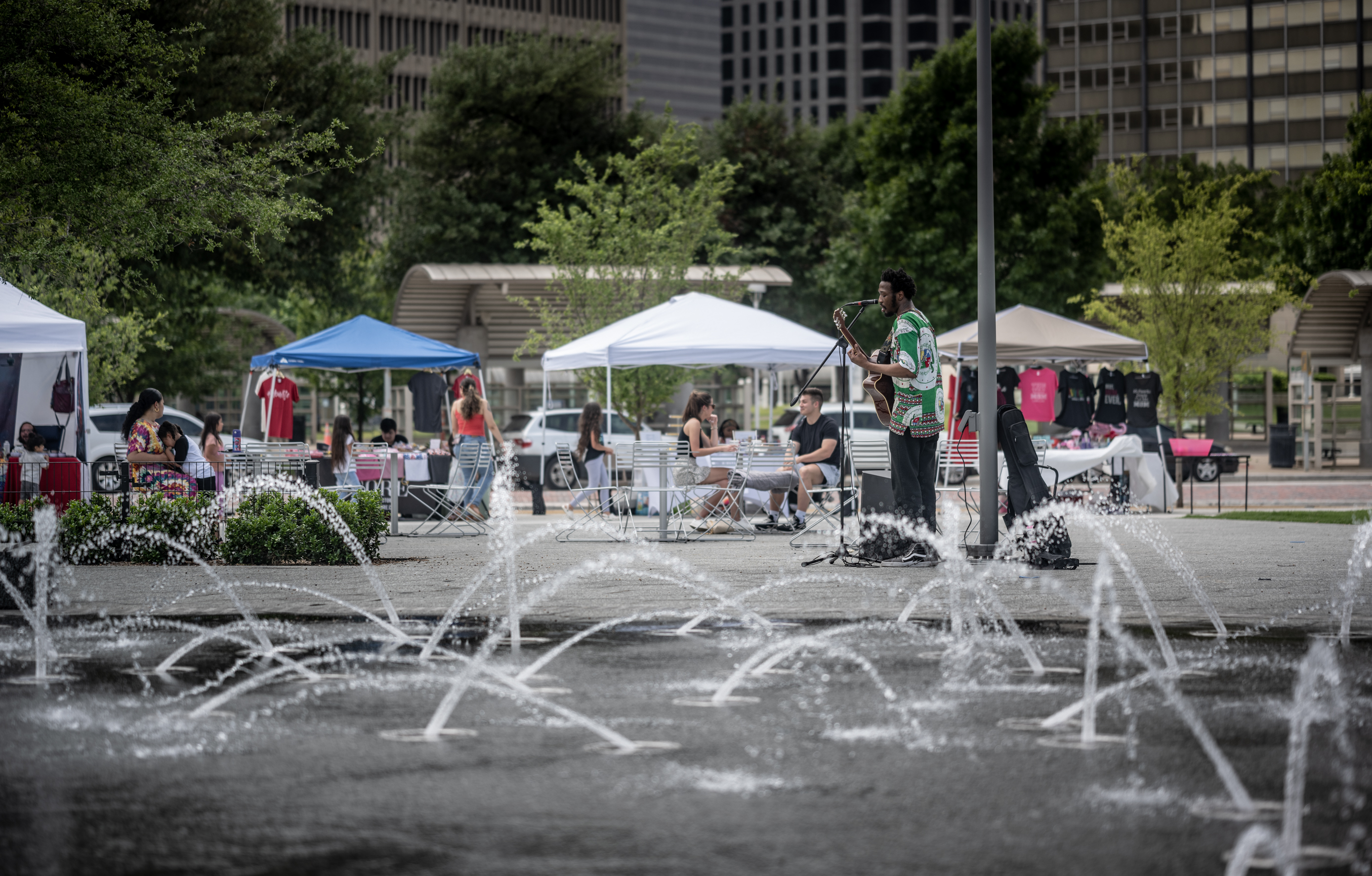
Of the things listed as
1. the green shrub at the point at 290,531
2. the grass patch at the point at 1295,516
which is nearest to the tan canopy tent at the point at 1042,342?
the grass patch at the point at 1295,516

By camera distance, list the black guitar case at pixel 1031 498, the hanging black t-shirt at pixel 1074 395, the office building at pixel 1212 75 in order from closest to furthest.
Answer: the black guitar case at pixel 1031 498 → the hanging black t-shirt at pixel 1074 395 → the office building at pixel 1212 75

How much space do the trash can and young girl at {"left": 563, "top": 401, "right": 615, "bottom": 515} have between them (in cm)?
1882

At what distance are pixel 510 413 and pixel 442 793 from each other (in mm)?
32265

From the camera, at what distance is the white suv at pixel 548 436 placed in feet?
92.0

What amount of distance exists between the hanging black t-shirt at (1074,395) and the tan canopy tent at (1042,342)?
1.40 metres

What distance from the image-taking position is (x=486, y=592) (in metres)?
10.8

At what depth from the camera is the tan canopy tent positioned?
1922 centimetres

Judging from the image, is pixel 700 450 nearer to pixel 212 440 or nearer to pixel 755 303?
pixel 212 440

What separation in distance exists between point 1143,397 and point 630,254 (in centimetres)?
1257

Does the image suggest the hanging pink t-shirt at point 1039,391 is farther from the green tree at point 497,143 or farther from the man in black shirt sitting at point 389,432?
the green tree at point 497,143

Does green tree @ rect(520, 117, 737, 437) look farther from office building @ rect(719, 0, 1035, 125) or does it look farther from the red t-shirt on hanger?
office building @ rect(719, 0, 1035, 125)

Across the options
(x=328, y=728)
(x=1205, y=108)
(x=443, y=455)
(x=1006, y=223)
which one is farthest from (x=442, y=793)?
(x=1205, y=108)

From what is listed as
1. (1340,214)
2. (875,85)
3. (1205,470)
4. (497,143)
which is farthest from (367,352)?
(875,85)

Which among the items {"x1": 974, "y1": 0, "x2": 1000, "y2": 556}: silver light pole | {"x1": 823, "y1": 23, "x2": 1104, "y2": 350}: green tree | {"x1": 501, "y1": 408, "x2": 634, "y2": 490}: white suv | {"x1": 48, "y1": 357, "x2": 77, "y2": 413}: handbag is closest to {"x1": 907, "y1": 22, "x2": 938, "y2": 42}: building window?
{"x1": 823, "y1": 23, "x2": 1104, "y2": 350}: green tree
